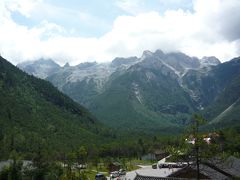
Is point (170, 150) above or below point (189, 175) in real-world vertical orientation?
above

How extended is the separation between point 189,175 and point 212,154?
820 inches

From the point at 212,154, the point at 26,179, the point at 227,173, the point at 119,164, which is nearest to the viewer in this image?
the point at 212,154

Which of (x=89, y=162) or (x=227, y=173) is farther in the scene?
(x=89, y=162)

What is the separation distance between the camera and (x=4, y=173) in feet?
349

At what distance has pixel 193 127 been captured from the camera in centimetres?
3388

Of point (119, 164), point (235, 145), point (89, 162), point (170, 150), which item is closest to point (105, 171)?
point (119, 164)

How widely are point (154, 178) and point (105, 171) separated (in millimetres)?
122112

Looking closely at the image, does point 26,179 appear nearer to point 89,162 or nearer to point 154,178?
point 154,178

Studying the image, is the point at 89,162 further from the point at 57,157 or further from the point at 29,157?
the point at 29,157

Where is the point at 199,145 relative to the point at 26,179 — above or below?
above

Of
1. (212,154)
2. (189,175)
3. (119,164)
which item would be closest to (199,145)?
(212,154)

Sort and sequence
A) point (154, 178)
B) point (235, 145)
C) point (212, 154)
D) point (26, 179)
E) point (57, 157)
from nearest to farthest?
point (212, 154) < point (154, 178) < point (26, 179) < point (235, 145) < point (57, 157)

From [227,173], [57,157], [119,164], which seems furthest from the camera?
[57,157]

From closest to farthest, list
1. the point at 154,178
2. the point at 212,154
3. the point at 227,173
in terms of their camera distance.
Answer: the point at 212,154
the point at 154,178
the point at 227,173
